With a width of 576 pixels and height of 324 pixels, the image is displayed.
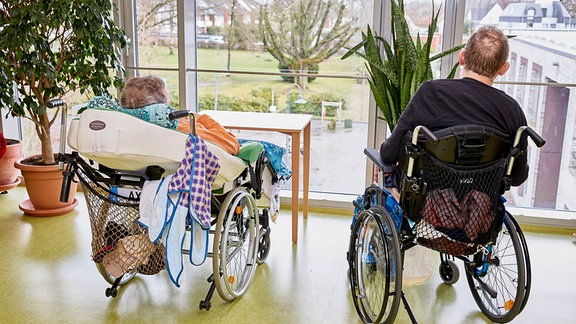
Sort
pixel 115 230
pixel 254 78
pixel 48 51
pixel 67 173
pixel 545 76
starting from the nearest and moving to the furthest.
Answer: pixel 67 173 → pixel 115 230 → pixel 48 51 → pixel 545 76 → pixel 254 78

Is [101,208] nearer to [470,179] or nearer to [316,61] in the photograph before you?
[470,179]

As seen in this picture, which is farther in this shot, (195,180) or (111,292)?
(111,292)

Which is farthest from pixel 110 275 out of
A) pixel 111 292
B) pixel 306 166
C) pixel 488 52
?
pixel 488 52

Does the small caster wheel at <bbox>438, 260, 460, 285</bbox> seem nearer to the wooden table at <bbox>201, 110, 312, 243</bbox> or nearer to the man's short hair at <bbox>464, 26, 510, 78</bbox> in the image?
the wooden table at <bbox>201, 110, 312, 243</bbox>

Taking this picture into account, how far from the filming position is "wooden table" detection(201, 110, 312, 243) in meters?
3.61

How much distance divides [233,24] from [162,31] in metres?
0.51

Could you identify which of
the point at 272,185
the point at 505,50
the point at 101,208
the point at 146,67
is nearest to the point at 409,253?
the point at 272,185

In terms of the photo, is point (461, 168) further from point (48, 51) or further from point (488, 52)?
point (48, 51)

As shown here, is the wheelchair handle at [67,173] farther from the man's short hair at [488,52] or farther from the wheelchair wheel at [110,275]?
the man's short hair at [488,52]

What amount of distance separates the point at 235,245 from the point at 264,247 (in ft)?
1.54

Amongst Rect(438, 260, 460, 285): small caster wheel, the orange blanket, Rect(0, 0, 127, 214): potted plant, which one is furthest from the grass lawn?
the orange blanket

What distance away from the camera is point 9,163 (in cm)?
452

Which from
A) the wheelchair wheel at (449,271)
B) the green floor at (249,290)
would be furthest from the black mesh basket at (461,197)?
the wheelchair wheel at (449,271)

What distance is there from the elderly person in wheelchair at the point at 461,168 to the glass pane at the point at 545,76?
163 centimetres
